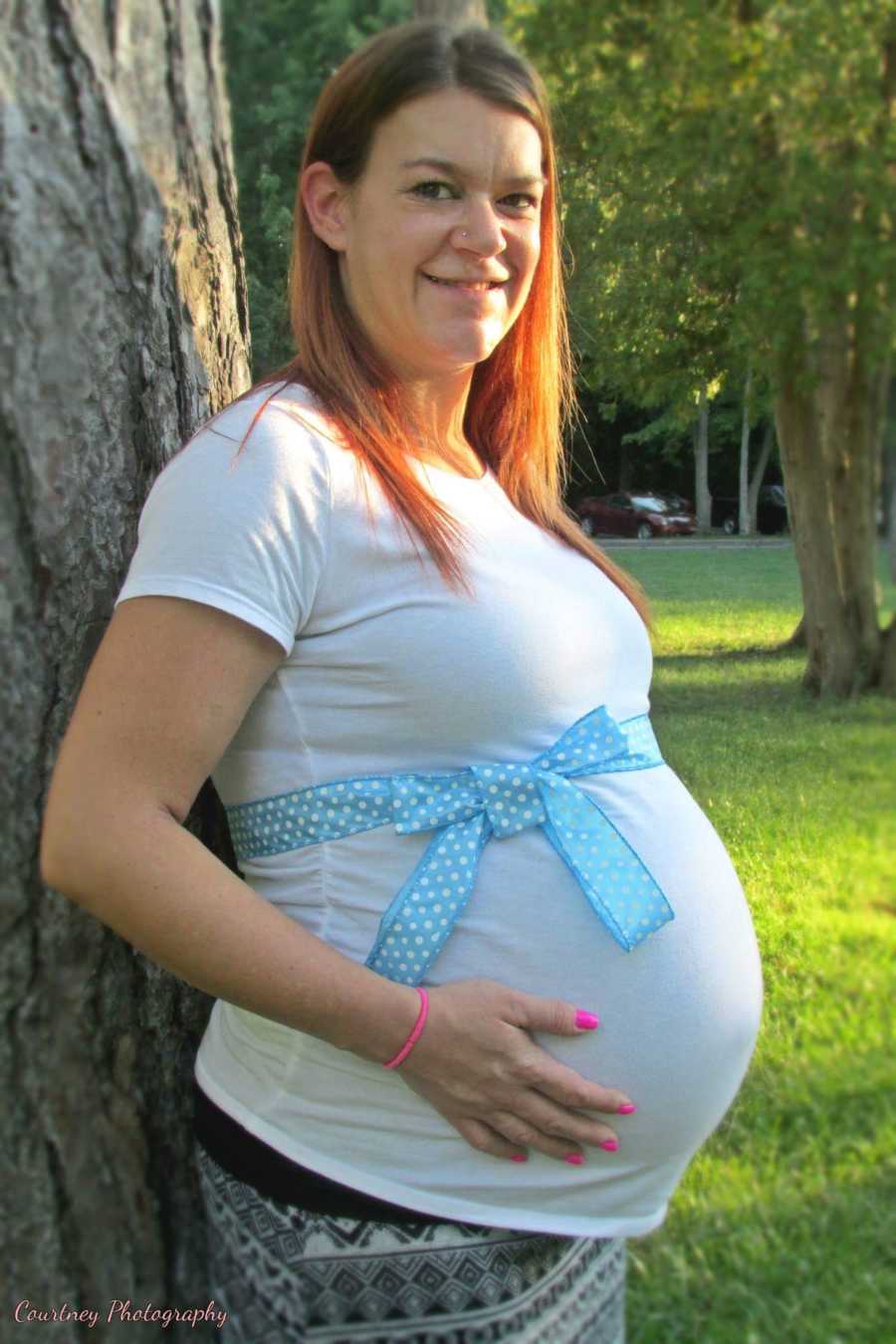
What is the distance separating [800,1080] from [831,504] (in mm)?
6094

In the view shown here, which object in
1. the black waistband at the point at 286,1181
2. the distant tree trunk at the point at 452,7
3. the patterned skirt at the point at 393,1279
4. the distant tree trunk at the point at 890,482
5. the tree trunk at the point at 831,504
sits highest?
the distant tree trunk at the point at 452,7

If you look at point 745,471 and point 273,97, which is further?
point 745,471

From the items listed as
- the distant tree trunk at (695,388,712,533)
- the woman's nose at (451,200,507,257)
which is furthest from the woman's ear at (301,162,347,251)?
the distant tree trunk at (695,388,712,533)

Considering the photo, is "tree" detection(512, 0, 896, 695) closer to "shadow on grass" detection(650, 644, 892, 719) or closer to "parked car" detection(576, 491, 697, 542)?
"shadow on grass" detection(650, 644, 892, 719)

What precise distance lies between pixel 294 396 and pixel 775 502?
10.9m

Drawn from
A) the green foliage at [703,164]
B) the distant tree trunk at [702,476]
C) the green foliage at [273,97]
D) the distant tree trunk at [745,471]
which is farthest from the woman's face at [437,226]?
the distant tree trunk at [702,476]

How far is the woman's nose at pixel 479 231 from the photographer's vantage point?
131cm

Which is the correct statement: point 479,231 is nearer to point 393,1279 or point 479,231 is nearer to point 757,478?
point 393,1279

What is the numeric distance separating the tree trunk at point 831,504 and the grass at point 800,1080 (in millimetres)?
1297

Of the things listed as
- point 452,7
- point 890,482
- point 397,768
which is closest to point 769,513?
point 452,7

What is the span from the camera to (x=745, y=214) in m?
7.68

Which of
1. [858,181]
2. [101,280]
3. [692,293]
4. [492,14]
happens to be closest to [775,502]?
[692,293]

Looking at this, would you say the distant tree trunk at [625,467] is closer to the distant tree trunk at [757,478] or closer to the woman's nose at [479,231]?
the distant tree trunk at [757,478]

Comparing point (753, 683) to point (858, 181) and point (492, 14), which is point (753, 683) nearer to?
point (858, 181)
